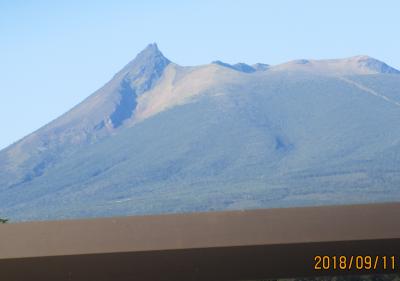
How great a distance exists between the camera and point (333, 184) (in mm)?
137625

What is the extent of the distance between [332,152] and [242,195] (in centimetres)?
3374

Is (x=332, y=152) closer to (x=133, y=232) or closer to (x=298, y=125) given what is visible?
(x=298, y=125)

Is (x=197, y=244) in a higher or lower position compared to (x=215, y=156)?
higher
